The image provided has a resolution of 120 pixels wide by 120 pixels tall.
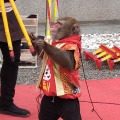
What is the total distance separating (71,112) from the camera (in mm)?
3336

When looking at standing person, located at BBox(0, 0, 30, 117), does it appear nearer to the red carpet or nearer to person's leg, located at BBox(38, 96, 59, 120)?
the red carpet

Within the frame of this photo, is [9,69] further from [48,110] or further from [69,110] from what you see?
[69,110]

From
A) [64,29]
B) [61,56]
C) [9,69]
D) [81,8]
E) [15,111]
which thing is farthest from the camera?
[81,8]

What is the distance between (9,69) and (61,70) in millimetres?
1094

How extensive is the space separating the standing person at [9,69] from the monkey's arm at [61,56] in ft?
3.48

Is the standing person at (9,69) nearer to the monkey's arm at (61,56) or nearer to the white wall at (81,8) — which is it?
the monkey's arm at (61,56)

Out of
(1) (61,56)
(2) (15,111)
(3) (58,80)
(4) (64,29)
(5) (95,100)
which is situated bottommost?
(5) (95,100)

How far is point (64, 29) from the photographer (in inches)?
127

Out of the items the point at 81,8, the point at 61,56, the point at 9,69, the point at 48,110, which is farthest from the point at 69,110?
the point at 81,8

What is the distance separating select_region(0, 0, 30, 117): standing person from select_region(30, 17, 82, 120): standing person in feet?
2.71

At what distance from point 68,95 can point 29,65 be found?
9.64 feet

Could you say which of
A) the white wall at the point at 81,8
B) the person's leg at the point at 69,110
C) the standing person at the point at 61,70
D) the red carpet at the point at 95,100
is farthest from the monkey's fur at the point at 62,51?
the white wall at the point at 81,8

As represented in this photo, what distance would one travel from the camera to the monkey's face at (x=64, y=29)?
321cm

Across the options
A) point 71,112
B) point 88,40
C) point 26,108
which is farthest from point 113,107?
point 88,40
